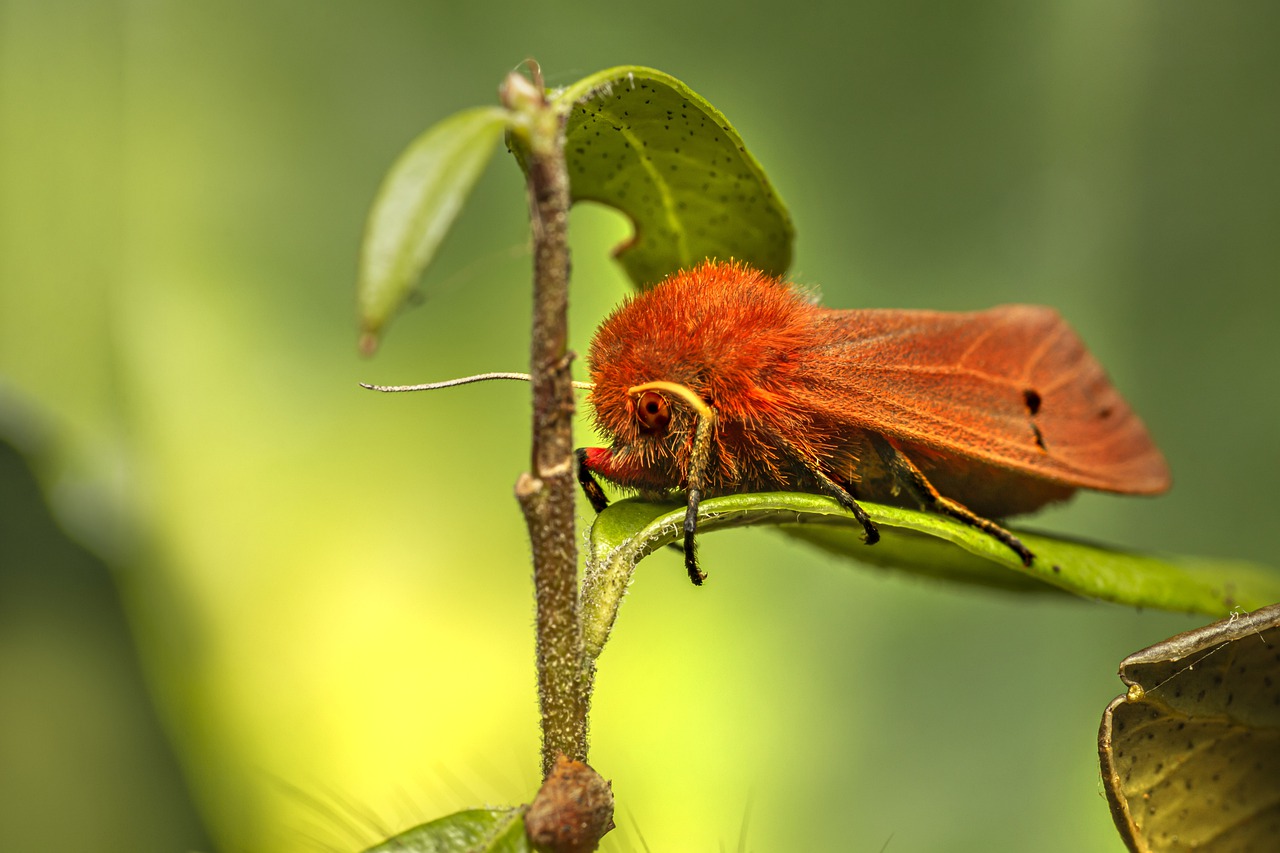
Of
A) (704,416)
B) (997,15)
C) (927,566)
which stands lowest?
(927,566)

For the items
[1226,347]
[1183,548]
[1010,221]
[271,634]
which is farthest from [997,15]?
[271,634]

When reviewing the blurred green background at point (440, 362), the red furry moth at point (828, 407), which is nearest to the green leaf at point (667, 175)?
the red furry moth at point (828, 407)

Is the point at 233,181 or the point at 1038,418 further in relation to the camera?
the point at 233,181

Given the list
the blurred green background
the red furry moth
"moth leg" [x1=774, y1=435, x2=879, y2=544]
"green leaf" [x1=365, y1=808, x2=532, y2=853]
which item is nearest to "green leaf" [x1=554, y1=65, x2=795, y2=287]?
the red furry moth

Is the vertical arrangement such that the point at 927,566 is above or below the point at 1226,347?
above

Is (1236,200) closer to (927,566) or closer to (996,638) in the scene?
(996,638)

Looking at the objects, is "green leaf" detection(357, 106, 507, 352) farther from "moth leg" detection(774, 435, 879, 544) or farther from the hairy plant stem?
"moth leg" detection(774, 435, 879, 544)

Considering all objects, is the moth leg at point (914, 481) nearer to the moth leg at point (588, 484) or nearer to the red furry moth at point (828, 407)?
the red furry moth at point (828, 407)
